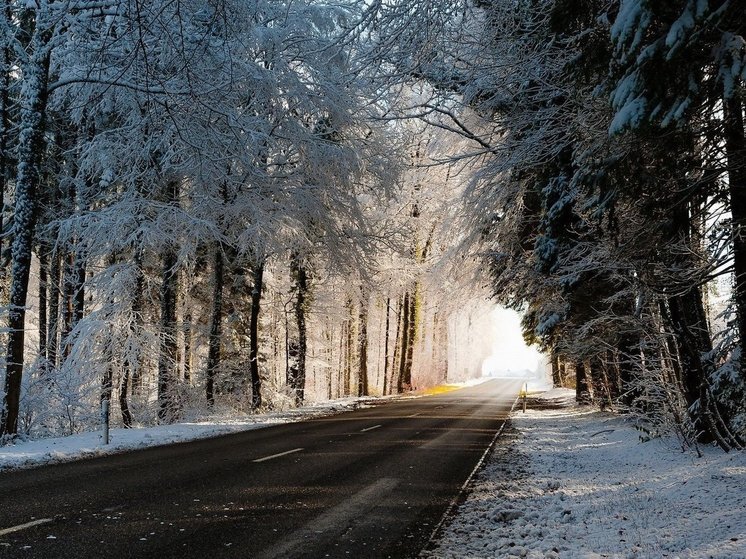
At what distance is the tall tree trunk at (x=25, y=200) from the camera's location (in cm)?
1247

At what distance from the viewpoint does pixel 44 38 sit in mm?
13094

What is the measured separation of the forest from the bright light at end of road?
12435 centimetres

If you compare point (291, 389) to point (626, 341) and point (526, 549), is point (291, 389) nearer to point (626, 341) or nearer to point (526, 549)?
point (626, 341)

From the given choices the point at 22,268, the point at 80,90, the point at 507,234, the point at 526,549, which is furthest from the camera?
the point at 507,234

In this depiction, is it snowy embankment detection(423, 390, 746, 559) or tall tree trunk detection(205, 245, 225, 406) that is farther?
tall tree trunk detection(205, 245, 225, 406)

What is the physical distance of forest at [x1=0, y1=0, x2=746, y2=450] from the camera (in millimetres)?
6820

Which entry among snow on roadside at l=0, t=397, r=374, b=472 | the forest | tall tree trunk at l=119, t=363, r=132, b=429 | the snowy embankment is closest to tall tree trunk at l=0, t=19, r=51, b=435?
the forest

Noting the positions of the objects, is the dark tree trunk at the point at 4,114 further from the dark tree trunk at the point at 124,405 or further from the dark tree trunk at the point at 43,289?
the dark tree trunk at the point at 124,405

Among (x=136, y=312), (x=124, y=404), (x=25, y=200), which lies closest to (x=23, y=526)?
(x=25, y=200)

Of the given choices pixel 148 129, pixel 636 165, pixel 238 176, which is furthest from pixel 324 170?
pixel 636 165

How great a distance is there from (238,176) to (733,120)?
14599 millimetres

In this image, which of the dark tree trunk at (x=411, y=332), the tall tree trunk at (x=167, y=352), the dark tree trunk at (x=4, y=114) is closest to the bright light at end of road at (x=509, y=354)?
the dark tree trunk at (x=411, y=332)

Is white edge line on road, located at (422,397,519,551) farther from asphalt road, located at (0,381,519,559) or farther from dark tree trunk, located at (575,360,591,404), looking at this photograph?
dark tree trunk, located at (575,360,591,404)

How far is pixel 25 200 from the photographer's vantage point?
41.8 ft
